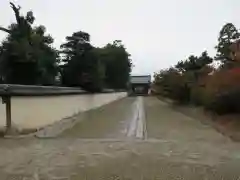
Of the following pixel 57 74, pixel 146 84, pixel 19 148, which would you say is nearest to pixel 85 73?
pixel 57 74

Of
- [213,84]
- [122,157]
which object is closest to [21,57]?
[213,84]

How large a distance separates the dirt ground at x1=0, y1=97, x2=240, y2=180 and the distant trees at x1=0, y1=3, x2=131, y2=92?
11.5m

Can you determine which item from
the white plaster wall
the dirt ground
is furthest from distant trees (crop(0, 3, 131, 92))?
the dirt ground

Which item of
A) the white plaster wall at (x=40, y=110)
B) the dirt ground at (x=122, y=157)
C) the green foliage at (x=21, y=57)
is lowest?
the dirt ground at (x=122, y=157)

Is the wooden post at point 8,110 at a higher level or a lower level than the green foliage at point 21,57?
lower

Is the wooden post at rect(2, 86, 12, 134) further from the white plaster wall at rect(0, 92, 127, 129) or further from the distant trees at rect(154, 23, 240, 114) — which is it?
the distant trees at rect(154, 23, 240, 114)

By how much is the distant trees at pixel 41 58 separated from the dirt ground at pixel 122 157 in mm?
11534

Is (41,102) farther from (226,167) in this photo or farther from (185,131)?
(226,167)

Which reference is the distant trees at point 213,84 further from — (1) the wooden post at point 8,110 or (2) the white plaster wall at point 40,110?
(1) the wooden post at point 8,110

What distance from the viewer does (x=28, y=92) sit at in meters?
17.5

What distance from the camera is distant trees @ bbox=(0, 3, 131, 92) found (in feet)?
99.8

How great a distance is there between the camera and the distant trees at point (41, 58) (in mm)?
30422

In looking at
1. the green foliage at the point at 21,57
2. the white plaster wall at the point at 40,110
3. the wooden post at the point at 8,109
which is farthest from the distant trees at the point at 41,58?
the wooden post at the point at 8,109

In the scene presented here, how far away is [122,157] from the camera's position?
10.1 meters
